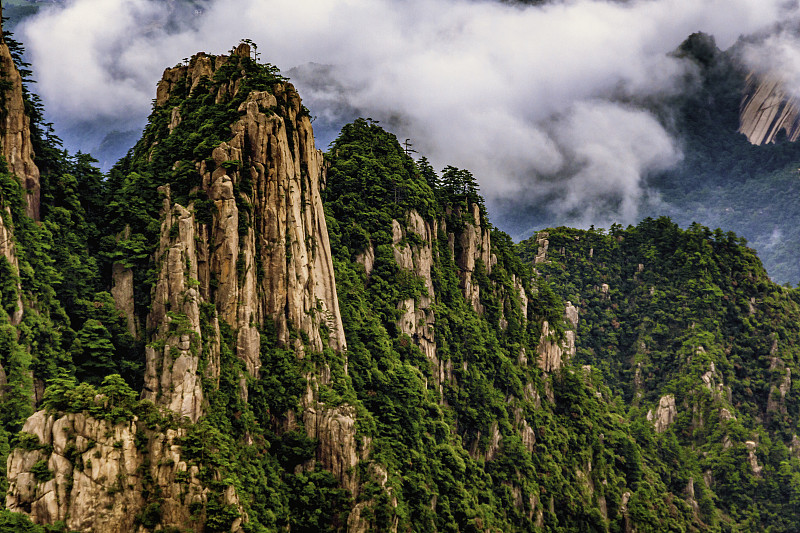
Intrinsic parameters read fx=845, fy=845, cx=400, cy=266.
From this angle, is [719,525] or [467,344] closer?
[467,344]

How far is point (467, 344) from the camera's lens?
100 metres

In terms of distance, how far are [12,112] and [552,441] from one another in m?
75.3

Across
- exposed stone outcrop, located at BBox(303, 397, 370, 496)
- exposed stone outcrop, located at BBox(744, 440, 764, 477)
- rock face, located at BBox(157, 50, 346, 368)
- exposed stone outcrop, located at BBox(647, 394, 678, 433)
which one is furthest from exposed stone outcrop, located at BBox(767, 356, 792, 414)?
exposed stone outcrop, located at BBox(303, 397, 370, 496)

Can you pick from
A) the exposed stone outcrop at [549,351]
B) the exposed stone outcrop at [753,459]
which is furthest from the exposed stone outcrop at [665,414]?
the exposed stone outcrop at [549,351]

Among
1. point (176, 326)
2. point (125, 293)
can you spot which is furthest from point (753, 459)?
point (125, 293)

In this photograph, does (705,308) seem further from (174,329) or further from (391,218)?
(174,329)

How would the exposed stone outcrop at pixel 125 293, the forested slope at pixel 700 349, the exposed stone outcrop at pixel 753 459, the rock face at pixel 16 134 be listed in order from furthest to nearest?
the exposed stone outcrop at pixel 753 459, the forested slope at pixel 700 349, the exposed stone outcrop at pixel 125 293, the rock face at pixel 16 134

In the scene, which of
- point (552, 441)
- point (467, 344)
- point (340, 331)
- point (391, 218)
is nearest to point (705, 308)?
point (552, 441)

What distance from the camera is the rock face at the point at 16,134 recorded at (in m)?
56.7

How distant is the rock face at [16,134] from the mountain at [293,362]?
0.76ft

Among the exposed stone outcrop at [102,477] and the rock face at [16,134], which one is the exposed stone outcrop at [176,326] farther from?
the rock face at [16,134]

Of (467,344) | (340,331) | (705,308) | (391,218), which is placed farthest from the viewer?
(705,308)

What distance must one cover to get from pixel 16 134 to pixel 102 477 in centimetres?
2502

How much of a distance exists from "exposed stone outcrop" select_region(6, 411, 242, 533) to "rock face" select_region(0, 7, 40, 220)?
17619 mm
